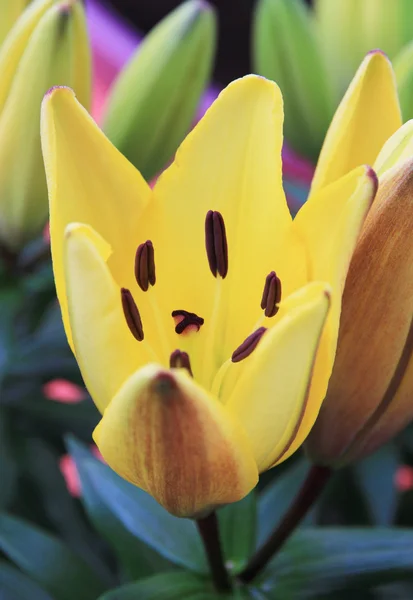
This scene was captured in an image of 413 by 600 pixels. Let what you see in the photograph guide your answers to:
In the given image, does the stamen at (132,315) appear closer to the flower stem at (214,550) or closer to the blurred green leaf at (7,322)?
the flower stem at (214,550)

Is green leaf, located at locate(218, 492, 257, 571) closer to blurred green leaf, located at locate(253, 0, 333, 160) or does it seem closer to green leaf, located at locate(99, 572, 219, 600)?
green leaf, located at locate(99, 572, 219, 600)

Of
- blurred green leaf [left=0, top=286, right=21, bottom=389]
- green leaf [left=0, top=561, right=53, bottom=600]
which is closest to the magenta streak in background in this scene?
blurred green leaf [left=0, top=286, right=21, bottom=389]

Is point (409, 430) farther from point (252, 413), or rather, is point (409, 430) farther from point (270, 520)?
point (252, 413)

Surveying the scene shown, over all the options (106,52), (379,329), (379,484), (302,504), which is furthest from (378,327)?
(106,52)

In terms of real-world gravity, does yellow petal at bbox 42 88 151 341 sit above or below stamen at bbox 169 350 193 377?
above

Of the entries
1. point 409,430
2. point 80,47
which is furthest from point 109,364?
point 409,430

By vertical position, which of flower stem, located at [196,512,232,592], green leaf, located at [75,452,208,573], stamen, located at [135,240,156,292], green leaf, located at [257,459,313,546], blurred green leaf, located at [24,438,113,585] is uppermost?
stamen, located at [135,240,156,292]
